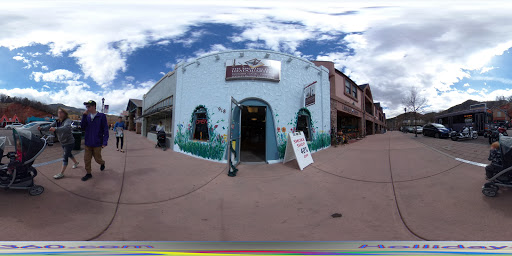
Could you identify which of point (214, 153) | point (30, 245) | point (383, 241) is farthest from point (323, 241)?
point (214, 153)

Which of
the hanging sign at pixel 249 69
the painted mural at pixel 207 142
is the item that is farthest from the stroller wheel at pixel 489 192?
the painted mural at pixel 207 142

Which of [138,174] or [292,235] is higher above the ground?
[138,174]

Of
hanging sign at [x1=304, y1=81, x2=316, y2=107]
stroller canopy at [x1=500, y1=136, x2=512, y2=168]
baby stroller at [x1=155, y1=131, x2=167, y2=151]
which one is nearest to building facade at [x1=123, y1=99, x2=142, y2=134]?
baby stroller at [x1=155, y1=131, x2=167, y2=151]

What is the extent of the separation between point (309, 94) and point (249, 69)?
2.51 metres

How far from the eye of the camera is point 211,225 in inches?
86.7

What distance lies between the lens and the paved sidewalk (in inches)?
78.2

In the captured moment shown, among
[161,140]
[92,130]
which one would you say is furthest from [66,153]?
[161,140]

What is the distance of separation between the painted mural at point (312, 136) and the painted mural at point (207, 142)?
1963mm

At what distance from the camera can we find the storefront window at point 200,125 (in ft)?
21.4

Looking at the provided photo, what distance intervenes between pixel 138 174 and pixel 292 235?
3461 millimetres

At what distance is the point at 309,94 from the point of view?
22.4ft

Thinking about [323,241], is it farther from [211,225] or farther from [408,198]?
[408,198]

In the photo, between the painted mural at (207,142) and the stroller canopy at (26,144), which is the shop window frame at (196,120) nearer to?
the painted mural at (207,142)

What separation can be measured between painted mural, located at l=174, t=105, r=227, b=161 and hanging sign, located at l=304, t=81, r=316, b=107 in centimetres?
337
